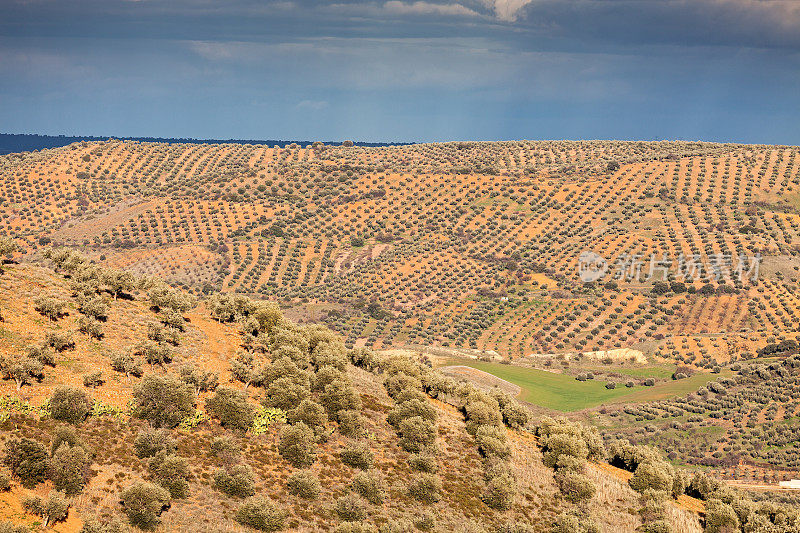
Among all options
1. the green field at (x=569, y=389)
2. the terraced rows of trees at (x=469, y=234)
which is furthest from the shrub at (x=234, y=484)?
the terraced rows of trees at (x=469, y=234)

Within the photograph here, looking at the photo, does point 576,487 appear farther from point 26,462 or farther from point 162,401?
point 26,462

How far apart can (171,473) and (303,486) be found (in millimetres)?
5302

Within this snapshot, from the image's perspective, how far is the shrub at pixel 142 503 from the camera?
71.2 feet

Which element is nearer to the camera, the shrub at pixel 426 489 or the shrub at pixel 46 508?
the shrub at pixel 46 508

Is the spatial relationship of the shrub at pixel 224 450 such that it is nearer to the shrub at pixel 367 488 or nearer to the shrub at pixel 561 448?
the shrub at pixel 367 488

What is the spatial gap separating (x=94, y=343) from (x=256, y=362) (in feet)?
27.5

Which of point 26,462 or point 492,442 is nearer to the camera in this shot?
point 26,462

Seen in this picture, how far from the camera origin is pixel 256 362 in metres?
36.4

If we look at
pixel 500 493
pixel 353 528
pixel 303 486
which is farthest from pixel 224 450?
pixel 500 493

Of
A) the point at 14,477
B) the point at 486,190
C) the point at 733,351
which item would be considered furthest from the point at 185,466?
the point at 486,190

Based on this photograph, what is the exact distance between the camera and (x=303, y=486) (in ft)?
87.9

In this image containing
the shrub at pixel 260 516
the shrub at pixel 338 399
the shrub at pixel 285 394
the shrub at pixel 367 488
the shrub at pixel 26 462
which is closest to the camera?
the shrub at pixel 26 462

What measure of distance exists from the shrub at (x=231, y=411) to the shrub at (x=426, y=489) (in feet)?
25.7

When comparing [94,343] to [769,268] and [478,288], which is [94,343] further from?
[769,268]
